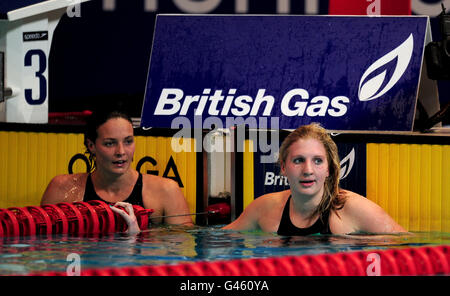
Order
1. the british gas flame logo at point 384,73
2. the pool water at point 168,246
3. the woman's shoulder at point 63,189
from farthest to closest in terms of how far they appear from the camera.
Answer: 1. the british gas flame logo at point 384,73
2. the woman's shoulder at point 63,189
3. the pool water at point 168,246

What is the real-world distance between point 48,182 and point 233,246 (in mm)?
1821

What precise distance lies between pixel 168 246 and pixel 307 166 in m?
0.90

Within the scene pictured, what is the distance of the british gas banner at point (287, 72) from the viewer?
6055mm

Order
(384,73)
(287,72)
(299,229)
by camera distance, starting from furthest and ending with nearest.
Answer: (287,72)
(384,73)
(299,229)

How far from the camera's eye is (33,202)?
627 centimetres

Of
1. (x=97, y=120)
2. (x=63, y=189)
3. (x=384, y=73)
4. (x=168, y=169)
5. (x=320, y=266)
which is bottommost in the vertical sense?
(x=320, y=266)

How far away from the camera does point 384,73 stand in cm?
608

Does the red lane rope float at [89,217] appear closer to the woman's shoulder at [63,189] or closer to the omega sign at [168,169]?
the woman's shoulder at [63,189]

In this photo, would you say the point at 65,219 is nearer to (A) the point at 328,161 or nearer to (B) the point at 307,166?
(B) the point at 307,166

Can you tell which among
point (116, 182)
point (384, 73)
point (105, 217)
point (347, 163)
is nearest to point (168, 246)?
point (105, 217)

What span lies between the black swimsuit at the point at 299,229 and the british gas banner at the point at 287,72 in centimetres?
94

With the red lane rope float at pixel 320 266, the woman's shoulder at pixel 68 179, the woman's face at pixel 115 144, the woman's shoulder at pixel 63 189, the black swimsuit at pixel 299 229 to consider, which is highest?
the woman's face at pixel 115 144

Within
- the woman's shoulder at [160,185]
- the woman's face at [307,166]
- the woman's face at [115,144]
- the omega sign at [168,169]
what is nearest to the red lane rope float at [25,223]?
the woman's face at [115,144]
